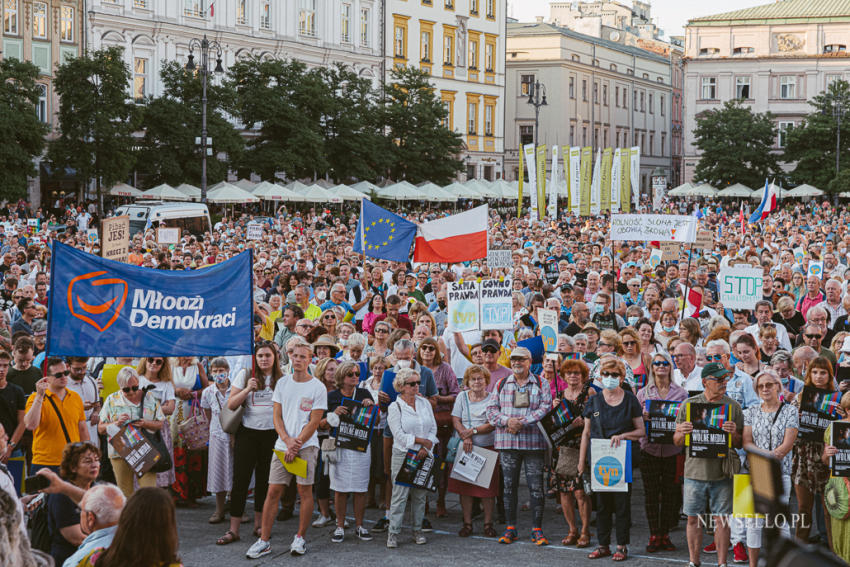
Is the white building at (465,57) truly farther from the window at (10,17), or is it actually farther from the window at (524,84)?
the window at (10,17)

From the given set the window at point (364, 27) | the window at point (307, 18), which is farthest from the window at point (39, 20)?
the window at point (364, 27)

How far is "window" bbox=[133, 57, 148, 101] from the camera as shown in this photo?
51122mm

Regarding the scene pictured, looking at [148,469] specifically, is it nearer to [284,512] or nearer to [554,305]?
[284,512]

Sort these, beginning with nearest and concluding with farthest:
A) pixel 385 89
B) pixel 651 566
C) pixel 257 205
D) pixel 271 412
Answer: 1. pixel 651 566
2. pixel 271 412
3. pixel 257 205
4. pixel 385 89

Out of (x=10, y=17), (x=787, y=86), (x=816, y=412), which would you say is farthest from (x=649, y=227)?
(x=787, y=86)

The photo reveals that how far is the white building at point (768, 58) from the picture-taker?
86562 millimetres

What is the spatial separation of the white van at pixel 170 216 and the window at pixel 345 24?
28.5 meters

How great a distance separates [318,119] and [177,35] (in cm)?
772

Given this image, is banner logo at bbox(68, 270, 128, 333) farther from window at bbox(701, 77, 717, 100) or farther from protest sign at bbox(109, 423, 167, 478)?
window at bbox(701, 77, 717, 100)

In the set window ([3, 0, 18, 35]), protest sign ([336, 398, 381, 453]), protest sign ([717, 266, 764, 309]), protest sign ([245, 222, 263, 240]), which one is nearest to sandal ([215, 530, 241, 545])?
protest sign ([336, 398, 381, 453])

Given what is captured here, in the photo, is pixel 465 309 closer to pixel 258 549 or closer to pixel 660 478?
pixel 660 478

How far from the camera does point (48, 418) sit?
865 cm

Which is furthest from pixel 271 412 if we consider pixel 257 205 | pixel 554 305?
pixel 257 205

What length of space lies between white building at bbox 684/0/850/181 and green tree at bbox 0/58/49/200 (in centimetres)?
5694
